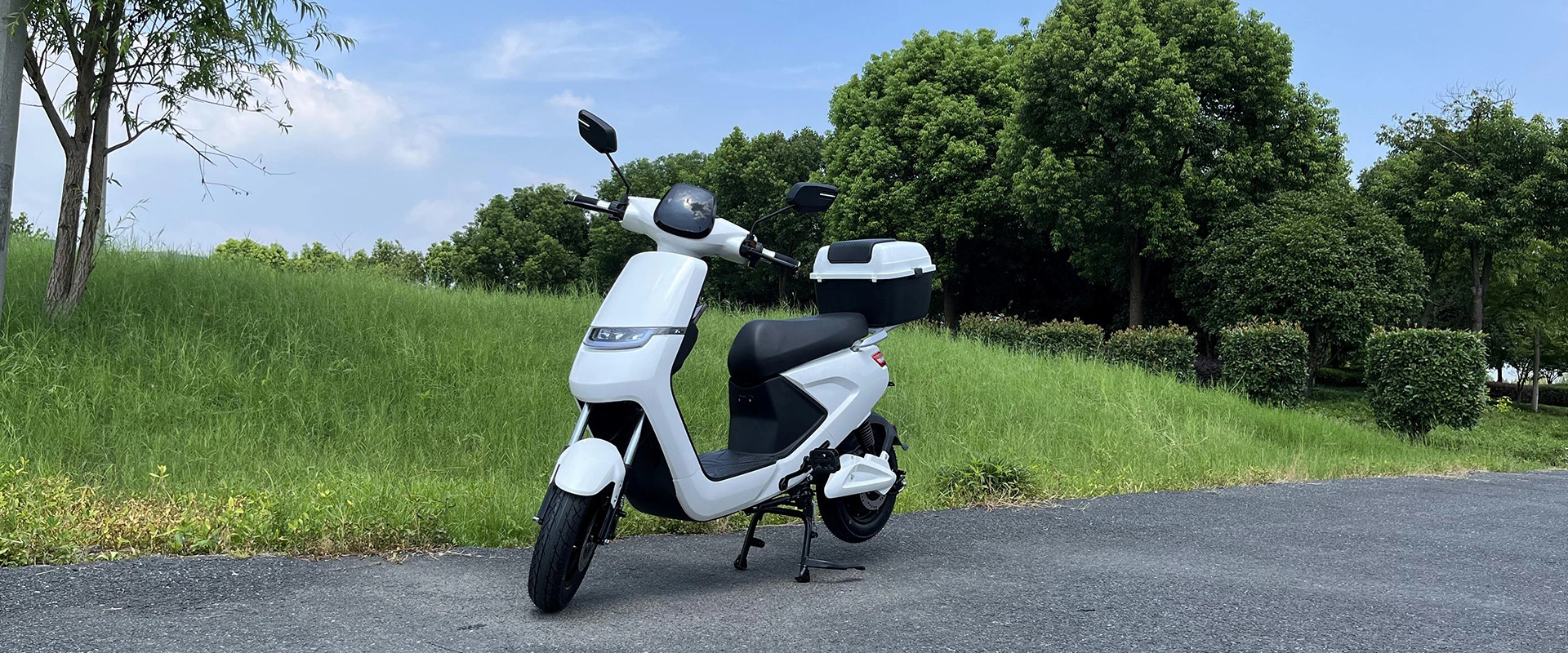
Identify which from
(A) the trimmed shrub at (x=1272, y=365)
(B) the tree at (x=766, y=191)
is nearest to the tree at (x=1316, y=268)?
(A) the trimmed shrub at (x=1272, y=365)

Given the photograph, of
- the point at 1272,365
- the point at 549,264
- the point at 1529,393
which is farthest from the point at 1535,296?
the point at 549,264

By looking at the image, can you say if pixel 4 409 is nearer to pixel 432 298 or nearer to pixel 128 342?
pixel 128 342

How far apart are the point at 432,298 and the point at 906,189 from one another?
15.6 metres

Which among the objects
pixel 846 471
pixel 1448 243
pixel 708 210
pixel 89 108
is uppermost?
pixel 1448 243

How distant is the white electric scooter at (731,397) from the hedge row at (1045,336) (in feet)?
35.5

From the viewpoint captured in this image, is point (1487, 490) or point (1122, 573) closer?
point (1122, 573)

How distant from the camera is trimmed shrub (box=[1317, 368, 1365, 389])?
1012 inches

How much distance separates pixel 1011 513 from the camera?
555 cm

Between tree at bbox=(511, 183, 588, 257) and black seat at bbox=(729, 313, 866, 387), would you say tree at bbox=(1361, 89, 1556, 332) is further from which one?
tree at bbox=(511, 183, 588, 257)

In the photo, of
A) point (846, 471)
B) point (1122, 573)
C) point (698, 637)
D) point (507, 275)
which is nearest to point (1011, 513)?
point (1122, 573)

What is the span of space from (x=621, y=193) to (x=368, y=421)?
90.3ft

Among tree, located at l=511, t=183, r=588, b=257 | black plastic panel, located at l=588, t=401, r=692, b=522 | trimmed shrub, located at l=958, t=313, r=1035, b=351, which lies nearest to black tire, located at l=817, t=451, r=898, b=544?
black plastic panel, located at l=588, t=401, r=692, b=522

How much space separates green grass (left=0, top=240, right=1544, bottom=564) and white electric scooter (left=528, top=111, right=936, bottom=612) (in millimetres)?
1358

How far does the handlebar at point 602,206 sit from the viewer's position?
11.4 feet
